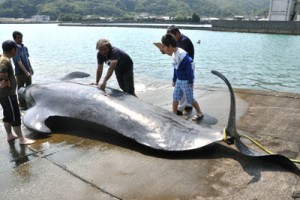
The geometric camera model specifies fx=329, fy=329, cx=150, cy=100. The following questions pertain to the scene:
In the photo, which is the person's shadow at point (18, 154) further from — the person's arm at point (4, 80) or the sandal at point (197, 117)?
the sandal at point (197, 117)

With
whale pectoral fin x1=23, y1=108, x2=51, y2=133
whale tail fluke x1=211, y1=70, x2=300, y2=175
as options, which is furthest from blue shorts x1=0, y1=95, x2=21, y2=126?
whale tail fluke x1=211, y1=70, x2=300, y2=175

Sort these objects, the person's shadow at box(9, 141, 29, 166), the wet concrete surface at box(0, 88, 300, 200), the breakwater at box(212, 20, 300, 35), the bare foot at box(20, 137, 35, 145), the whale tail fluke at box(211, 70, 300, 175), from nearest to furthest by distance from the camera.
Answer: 1. the wet concrete surface at box(0, 88, 300, 200)
2. the whale tail fluke at box(211, 70, 300, 175)
3. the person's shadow at box(9, 141, 29, 166)
4. the bare foot at box(20, 137, 35, 145)
5. the breakwater at box(212, 20, 300, 35)

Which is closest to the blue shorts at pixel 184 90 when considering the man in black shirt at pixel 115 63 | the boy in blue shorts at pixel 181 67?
the boy in blue shorts at pixel 181 67

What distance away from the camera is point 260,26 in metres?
79.2

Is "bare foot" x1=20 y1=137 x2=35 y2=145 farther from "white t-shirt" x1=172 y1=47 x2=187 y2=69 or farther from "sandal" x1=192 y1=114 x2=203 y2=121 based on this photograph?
"sandal" x1=192 y1=114 x2=203 y2=121

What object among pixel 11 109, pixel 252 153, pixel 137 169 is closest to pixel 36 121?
pixel 11 109

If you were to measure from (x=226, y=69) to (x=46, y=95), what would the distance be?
19781 millimetres

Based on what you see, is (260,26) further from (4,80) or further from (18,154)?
(18,154)

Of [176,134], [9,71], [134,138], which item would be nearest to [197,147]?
[176,134]

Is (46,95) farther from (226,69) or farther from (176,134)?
(226,69)

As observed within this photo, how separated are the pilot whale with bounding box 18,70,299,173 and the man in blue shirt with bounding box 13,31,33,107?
1610mm

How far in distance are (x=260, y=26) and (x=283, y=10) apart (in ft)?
40.7

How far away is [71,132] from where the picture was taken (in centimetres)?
647

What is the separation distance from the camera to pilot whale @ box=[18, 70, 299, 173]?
191 inches
